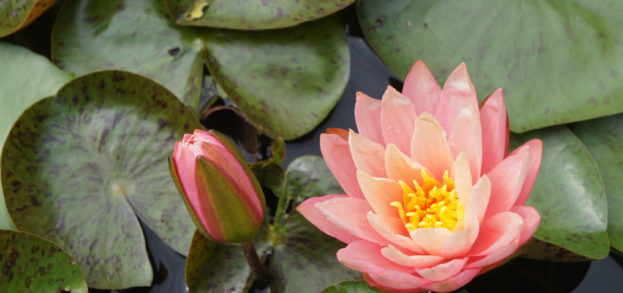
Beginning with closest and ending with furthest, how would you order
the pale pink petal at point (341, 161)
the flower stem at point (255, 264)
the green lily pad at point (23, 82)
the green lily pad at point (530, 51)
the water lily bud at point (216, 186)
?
the water lily bud at point (216, 186)
the pale pink petal at point (341, 161)
the flower stem at point (255, 264)
the green lily pad at point (530, 51)
the green lily pad at point (23, 82)

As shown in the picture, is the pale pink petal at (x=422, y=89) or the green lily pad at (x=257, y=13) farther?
the green lily pad at (x=257, y=13)

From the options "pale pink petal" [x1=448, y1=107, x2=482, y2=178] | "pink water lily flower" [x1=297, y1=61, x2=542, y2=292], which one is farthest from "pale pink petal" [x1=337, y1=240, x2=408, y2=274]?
"pale pink petal" [x1=448, y1=107, x2=482, y2=178]

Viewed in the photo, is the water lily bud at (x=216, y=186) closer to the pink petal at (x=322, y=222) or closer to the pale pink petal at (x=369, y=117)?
the pink petal at (x=322, y=222)

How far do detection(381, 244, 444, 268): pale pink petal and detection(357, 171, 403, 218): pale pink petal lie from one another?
127mm

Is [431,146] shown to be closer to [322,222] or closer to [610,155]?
[322,222]

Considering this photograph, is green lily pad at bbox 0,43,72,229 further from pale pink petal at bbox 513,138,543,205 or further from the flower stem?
pale pink petal at bbox 513,138,543,205

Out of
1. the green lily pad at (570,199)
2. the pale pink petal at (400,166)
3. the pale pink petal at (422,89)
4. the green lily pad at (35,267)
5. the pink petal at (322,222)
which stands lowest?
the green lily pad at (35,267)

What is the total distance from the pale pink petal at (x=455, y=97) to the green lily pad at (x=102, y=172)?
709mm

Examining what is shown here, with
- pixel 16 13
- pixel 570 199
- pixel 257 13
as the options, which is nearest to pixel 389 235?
pixel 570 199

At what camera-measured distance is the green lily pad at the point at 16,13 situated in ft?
6.13

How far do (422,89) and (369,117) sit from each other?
0.13m

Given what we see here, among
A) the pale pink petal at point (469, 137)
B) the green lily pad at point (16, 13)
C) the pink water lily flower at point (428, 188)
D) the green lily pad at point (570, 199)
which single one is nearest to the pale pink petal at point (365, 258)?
the pink water lily flower at point (428, 188)

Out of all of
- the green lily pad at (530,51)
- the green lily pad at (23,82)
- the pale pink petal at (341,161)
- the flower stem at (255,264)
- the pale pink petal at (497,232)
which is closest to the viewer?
the pale pink petal at (497,232)

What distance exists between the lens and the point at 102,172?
1.71 metres
